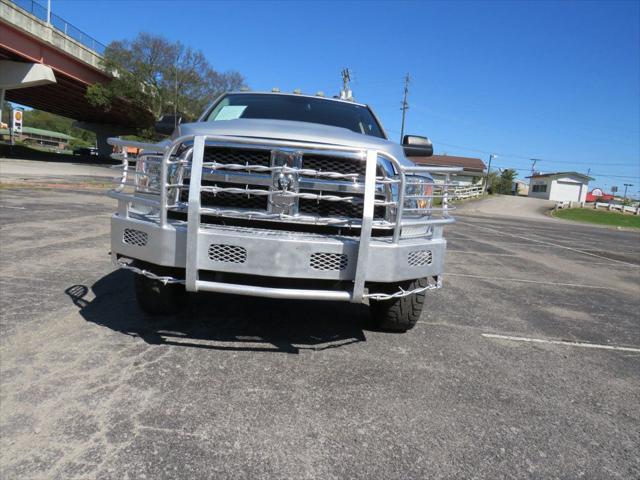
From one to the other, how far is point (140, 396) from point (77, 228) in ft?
20.1

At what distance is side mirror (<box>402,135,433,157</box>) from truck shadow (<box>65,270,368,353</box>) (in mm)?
1578

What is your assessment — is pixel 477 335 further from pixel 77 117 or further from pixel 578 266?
pixel 77 117

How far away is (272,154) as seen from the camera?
2.98 m

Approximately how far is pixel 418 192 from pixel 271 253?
1.29 metres

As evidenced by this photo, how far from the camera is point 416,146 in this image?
15.2 ft

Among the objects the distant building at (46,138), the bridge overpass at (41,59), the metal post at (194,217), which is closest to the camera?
the metal post at (194,217)

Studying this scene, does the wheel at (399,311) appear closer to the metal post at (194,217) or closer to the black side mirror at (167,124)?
the metal post at (194,217)

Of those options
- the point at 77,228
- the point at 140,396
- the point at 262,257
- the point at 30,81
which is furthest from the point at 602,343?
the point at 30,81

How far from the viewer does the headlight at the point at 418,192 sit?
10.6ft

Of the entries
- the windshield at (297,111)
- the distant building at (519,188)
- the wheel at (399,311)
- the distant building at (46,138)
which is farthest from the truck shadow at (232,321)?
the distant building at (46,138)

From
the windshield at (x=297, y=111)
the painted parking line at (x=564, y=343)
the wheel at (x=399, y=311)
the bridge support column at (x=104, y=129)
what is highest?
the bridge support column at (x=104, y=129)

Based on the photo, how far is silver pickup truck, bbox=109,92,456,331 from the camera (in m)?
2.79

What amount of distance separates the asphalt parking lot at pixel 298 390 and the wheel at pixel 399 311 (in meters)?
0.10

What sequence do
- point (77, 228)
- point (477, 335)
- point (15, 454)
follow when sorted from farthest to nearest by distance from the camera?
point (77, 228) → point (477, 335) → point (15, 454)
